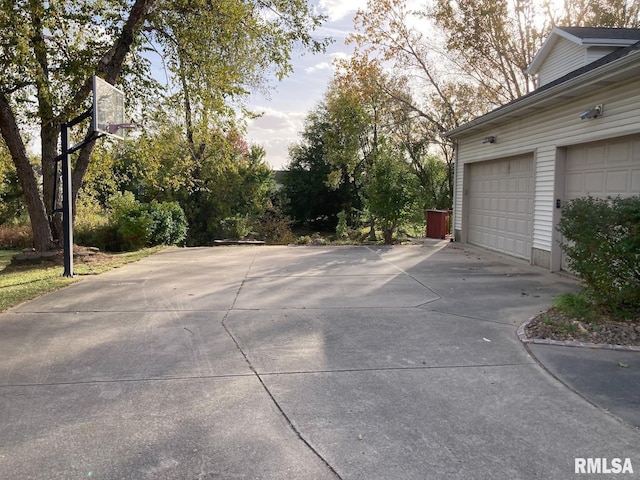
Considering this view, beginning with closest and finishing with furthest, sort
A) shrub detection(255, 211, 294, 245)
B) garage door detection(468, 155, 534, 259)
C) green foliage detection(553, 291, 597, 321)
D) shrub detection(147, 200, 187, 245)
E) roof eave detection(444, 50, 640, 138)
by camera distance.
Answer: green foliage detection(553, 291, 597, 321) < roof eave detection(444, 50, 640, 138) < garage door detection(468, 155, 534, 259) < shrub detection(147, 200, 187, 245) < shrub detection(255, 211, 294, 245)

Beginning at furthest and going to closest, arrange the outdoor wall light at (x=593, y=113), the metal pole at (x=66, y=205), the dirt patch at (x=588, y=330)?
the metal pole at (x=66, y=205), the outdoor wall light at (x=593, y=113), the dirt patch at (x=588, y=330)

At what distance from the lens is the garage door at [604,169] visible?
24.0ft

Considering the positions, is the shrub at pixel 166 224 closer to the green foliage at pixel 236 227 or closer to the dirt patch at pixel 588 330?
the green foliage at pixel 236 227

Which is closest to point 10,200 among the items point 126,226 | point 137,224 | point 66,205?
point 126,226

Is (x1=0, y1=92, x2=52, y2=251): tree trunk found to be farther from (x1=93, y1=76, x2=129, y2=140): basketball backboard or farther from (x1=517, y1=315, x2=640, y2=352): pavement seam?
(x1=517, y1=315, x2=640, y2=352): pavement seam

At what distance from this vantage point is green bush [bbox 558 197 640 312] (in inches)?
205

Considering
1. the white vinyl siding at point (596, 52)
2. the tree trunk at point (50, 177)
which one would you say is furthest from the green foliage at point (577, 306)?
the tree trunk at point (50, 177)

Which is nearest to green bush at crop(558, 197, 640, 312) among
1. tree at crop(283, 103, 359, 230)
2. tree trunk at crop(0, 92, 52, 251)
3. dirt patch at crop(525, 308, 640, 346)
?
dirt patch at crop(525, 308, 640, 346)

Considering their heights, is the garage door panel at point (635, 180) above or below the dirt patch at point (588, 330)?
above

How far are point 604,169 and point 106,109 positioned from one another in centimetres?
917

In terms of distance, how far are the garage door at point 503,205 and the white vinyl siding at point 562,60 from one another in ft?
11.4

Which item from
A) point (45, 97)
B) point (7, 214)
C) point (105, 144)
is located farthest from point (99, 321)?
point (7, 214)

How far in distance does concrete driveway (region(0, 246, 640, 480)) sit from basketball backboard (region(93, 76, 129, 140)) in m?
3.39

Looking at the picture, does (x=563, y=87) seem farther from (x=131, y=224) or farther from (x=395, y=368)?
(x=131, y=224)
